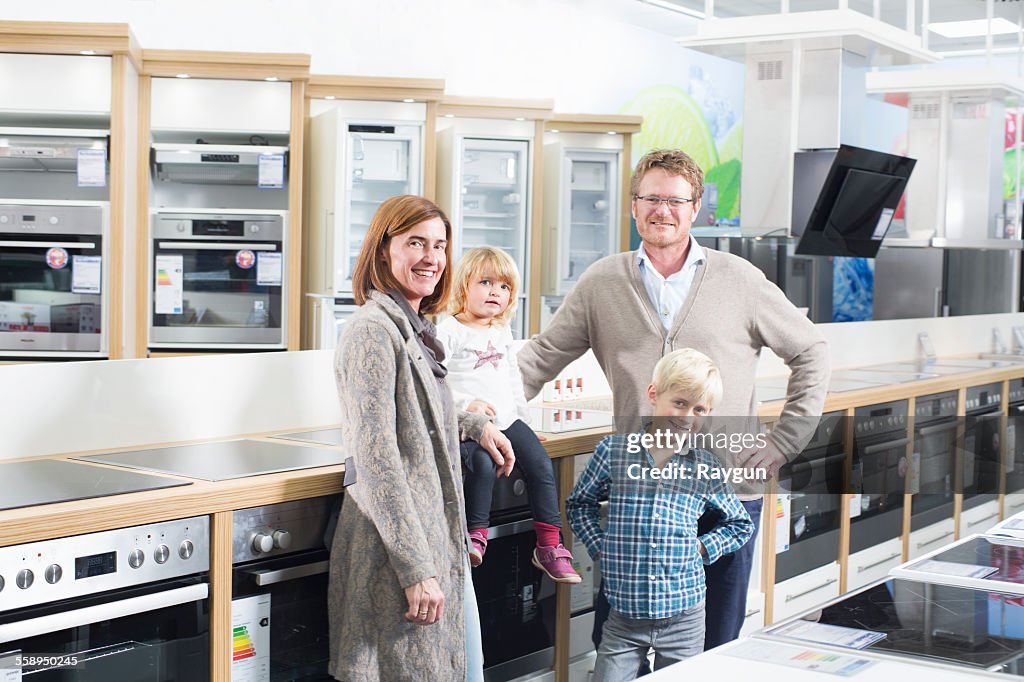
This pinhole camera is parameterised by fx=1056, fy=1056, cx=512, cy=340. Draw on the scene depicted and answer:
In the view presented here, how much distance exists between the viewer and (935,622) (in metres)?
1.57

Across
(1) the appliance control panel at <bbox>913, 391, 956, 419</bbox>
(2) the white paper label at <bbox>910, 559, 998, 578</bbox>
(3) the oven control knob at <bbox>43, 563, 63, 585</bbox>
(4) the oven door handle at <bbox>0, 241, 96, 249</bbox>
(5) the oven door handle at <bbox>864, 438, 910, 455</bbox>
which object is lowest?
(5) the oven door handle at <bbox>864, 438, 910, 455</bbox>

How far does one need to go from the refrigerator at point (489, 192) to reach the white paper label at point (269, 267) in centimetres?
104

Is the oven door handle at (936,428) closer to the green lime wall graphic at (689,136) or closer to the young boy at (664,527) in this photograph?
the young boy at (664,527)

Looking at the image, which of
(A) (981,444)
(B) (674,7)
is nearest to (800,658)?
(A) (981,444)

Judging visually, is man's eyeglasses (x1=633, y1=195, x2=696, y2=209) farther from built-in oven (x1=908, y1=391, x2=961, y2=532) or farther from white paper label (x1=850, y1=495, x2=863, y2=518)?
built-in oven (x1=908, y1=391, x2=961, y2=532)

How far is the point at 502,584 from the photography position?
2.66 m

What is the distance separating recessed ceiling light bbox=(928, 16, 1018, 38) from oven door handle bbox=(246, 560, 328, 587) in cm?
708

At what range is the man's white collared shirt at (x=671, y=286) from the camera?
2383 millimetres

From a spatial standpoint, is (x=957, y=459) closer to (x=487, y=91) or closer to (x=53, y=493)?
(x=487, y=91)

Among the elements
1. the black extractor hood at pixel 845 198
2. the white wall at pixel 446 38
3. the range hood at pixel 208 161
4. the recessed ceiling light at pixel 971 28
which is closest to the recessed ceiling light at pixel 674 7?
the white wall at pixel 446 38

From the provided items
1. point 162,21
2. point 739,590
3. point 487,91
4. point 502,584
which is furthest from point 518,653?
point 487,91

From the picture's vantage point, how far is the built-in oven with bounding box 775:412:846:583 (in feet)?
12.2

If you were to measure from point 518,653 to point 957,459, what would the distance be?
3.05m

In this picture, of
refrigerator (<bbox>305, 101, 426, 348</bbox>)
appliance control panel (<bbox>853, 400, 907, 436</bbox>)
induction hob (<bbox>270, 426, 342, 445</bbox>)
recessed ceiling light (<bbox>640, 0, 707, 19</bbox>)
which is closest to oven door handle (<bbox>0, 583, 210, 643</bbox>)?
induction hob (<bbox>270, 426, 342, 445</bbox>)
